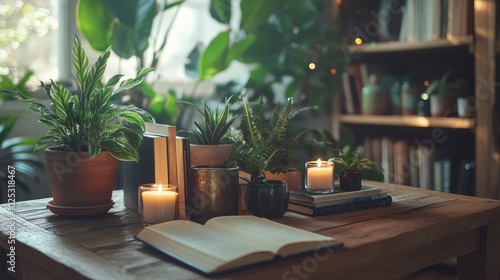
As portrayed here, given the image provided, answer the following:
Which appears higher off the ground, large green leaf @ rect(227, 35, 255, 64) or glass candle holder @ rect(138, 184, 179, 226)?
large green leaf @ rect(227, 35, 255, 64)

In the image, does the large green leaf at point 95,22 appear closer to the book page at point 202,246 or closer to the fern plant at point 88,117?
the fern plant at point 88,117

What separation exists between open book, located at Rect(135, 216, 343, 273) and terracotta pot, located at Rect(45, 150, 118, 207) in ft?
0.87

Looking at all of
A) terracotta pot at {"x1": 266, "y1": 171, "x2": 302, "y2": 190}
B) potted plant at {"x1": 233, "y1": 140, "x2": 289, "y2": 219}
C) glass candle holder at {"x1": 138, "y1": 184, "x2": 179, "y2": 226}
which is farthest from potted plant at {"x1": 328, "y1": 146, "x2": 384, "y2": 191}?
glass candle holder at {"x1": 138, "y1": 184, "x2": 179, "y2": 226}

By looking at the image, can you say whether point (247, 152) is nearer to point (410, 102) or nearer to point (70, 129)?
point (70, 129)

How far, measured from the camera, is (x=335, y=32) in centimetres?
281

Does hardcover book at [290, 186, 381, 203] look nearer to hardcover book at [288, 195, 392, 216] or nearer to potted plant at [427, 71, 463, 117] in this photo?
hardcover book at [288, 195, 392, 216]

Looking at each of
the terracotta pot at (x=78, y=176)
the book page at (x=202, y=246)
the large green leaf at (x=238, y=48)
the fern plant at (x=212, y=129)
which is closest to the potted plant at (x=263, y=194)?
the fern plant at (x=212, y=129)

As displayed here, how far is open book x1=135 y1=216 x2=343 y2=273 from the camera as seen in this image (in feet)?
3.22

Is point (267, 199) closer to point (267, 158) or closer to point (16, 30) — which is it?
point (267, 158)

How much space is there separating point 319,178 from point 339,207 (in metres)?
0.09

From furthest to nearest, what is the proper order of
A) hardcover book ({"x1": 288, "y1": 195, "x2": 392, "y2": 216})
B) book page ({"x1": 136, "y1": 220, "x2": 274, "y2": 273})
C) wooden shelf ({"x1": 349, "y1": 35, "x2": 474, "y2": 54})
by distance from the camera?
wooden shelf ({"x1": 349, "y1": 35, "x2": 474, "y2": 54}), hardcover book ({"x1": 288, "y1": 195, "x2": 392, "y2": 216}), book page ({"x1": 136, "y1": 220, "x2": 274, "y2": 273})

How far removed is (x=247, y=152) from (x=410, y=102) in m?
1.51

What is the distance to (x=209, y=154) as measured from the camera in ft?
4.65

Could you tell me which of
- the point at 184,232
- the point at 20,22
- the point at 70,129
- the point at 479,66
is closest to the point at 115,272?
the point at 184,232
